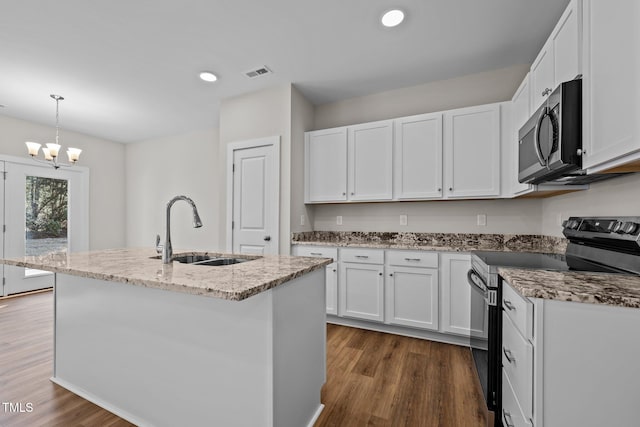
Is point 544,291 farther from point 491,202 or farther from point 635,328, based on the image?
point 491,202

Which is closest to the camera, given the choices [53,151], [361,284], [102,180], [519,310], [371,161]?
[519,310]

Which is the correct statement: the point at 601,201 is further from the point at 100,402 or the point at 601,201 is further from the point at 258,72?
the point at 100,402

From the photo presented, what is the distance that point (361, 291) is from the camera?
9.36 feet

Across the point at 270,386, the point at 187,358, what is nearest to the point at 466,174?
the point at 270,386

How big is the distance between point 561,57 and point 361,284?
2.27 m

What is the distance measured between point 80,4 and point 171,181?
136 inches

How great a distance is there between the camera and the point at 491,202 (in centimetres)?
287

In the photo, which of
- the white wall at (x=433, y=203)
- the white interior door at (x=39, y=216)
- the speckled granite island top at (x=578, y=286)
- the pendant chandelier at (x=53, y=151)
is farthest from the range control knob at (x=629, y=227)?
the white interior door at (x=39, y=216)

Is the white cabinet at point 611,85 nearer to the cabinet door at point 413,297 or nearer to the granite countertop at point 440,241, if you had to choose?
the granite countertop at point 440,241

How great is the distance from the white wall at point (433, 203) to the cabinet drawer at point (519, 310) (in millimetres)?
1709

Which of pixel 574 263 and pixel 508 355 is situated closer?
pixel 508 355

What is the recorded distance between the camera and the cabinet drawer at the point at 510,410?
3.69ft

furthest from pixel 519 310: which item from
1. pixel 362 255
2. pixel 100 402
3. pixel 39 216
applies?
pixel 39 216

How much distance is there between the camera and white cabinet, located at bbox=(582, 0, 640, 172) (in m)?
0.99
